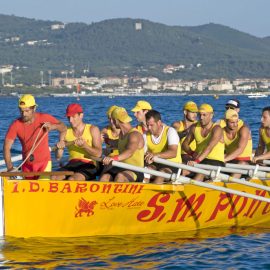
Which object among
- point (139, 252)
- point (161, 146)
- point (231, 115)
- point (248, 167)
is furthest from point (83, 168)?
point (231, 115)

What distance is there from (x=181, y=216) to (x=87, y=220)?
5.36 ft

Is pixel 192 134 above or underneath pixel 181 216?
above

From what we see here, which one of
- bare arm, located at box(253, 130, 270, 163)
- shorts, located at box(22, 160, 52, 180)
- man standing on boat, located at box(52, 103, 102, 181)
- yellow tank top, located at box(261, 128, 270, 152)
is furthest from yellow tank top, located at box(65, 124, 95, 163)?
yellow tank top, located at box(261, 128, 270, 152)

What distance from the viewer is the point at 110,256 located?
12.9 m

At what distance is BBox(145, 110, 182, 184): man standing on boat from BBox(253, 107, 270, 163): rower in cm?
183

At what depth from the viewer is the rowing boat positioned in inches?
508

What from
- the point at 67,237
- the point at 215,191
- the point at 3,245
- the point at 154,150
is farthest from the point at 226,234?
the point at 3,245

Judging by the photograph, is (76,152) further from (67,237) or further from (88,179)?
(67,237)

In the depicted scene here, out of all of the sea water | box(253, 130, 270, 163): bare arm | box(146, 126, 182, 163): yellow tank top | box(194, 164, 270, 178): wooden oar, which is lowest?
the sea water

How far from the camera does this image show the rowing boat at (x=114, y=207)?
12914 millimetres

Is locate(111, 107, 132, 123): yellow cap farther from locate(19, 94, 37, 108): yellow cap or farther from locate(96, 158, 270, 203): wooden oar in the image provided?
locate(19, 94, 37, 108): yellow cap

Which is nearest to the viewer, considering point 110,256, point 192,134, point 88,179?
point 110,256

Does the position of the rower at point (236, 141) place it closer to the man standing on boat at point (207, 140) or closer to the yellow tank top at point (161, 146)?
the man standing on boat at point (207, 140)

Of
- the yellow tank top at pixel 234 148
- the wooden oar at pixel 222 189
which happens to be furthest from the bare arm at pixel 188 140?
the wooden oar at pixel 222 189
